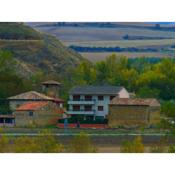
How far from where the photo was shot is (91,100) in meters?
11.0

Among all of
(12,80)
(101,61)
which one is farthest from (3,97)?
(101,61)

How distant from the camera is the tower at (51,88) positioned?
35.7 feet

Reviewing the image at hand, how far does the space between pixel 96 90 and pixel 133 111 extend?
1.49 feet

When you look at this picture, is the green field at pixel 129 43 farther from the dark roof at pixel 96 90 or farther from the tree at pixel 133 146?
the tree at pixel 133 146

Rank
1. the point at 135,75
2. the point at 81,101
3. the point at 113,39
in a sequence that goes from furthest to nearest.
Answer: the point at 135,75 < the point at 113,39 < the point at 81,101

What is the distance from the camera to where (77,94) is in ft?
35.9

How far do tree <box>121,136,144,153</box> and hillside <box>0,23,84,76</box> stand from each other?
1.01 metres

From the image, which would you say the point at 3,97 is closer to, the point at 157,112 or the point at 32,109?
the point at 32,109

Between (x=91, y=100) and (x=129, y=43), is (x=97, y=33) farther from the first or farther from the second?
(x=91, y=100)

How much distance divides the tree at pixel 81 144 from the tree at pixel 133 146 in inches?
13.4

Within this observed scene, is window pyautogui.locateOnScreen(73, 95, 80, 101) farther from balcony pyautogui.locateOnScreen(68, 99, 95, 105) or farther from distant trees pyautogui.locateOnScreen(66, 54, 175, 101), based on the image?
distant trees pyautogui.locateOnScreen(66, 54, 175, 101)

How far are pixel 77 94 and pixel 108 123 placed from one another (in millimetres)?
454

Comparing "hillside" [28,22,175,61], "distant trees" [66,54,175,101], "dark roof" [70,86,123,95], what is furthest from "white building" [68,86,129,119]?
"hillside" [28,22,175,61]

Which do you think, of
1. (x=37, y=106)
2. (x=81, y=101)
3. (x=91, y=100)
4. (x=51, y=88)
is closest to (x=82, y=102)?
(x=81, y=101)
